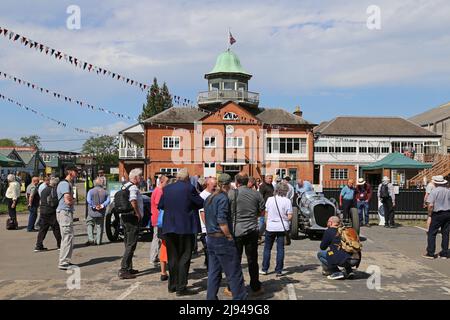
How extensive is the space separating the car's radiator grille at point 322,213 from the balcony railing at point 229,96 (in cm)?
3839

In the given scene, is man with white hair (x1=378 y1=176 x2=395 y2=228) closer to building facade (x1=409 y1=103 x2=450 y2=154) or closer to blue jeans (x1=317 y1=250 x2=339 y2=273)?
blue jeans (x1=317 y1=250 x2=339 y2=273)

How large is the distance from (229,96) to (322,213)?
3912 cm

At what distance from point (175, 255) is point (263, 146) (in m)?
41.0

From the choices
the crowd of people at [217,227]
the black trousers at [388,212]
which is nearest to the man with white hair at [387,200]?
the black trousers at [388,212]

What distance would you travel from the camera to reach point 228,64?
5425 cm

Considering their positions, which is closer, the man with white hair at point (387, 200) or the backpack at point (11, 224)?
the backpack at point (11, 224)

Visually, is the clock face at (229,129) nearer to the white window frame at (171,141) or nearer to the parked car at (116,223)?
the white window frame at (171,141)

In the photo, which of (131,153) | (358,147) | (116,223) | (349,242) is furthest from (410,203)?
(131,153)

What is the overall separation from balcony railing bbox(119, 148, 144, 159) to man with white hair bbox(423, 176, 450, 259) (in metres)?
40.7

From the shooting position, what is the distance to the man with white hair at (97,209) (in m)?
12.0

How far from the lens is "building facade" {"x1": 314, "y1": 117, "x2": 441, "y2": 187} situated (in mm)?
51062
